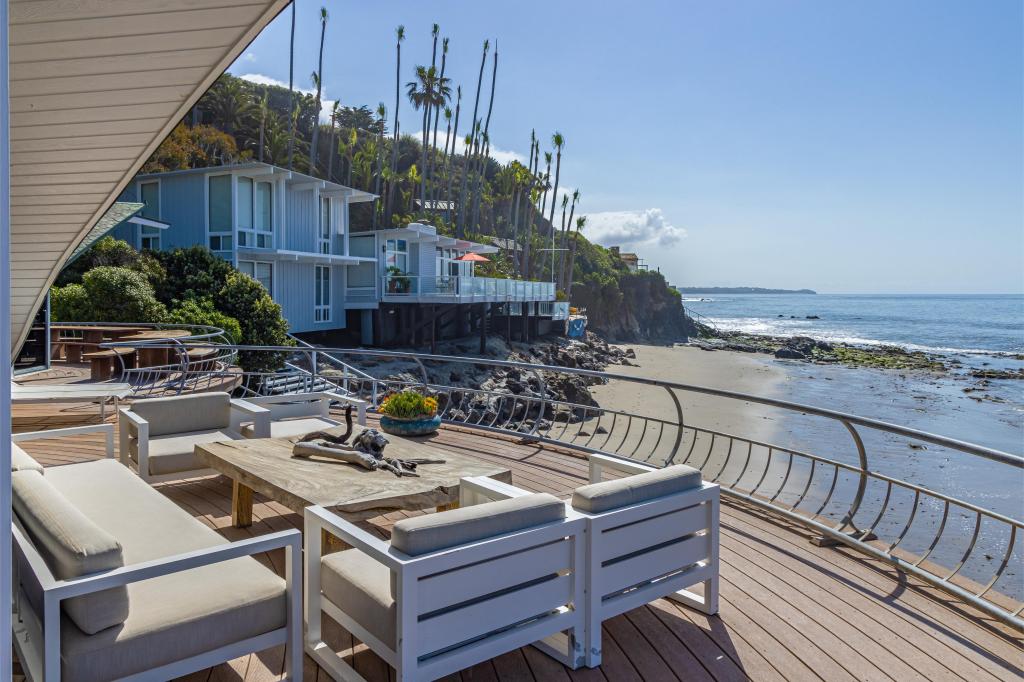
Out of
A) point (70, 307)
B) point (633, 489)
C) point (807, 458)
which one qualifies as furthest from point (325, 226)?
point (633, 489)

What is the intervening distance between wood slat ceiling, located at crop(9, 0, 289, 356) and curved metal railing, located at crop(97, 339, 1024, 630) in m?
3.20

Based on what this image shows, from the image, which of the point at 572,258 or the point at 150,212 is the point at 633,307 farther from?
the point at 150,212

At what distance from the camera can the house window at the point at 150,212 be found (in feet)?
67.0

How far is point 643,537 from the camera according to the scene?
2.86 meters

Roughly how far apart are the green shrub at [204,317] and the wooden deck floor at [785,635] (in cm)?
1164

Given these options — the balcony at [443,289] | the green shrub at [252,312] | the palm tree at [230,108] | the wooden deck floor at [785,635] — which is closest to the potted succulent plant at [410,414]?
the wooden deck floor at [785,635]

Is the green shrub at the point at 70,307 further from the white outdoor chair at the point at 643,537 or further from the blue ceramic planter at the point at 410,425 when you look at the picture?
the white outdoor chair at the point at 643,537

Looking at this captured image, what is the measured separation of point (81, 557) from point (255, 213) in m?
20.1

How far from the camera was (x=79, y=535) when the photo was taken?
2123mm

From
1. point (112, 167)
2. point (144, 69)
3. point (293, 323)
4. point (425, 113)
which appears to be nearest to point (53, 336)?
point (293, 323)

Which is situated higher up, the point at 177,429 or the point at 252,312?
the point at 252,312

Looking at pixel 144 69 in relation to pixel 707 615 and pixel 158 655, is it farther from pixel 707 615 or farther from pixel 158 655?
pixel 707 615

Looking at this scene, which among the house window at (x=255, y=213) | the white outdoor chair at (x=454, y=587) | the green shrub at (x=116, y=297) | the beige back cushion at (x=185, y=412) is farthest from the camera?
the house window at (x=255, y=213)

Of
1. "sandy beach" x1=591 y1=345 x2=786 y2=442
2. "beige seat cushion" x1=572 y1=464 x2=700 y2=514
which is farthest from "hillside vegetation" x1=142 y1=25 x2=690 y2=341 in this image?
"beige seat cushion" x1=572 y1=464 x2=700 y2=514
